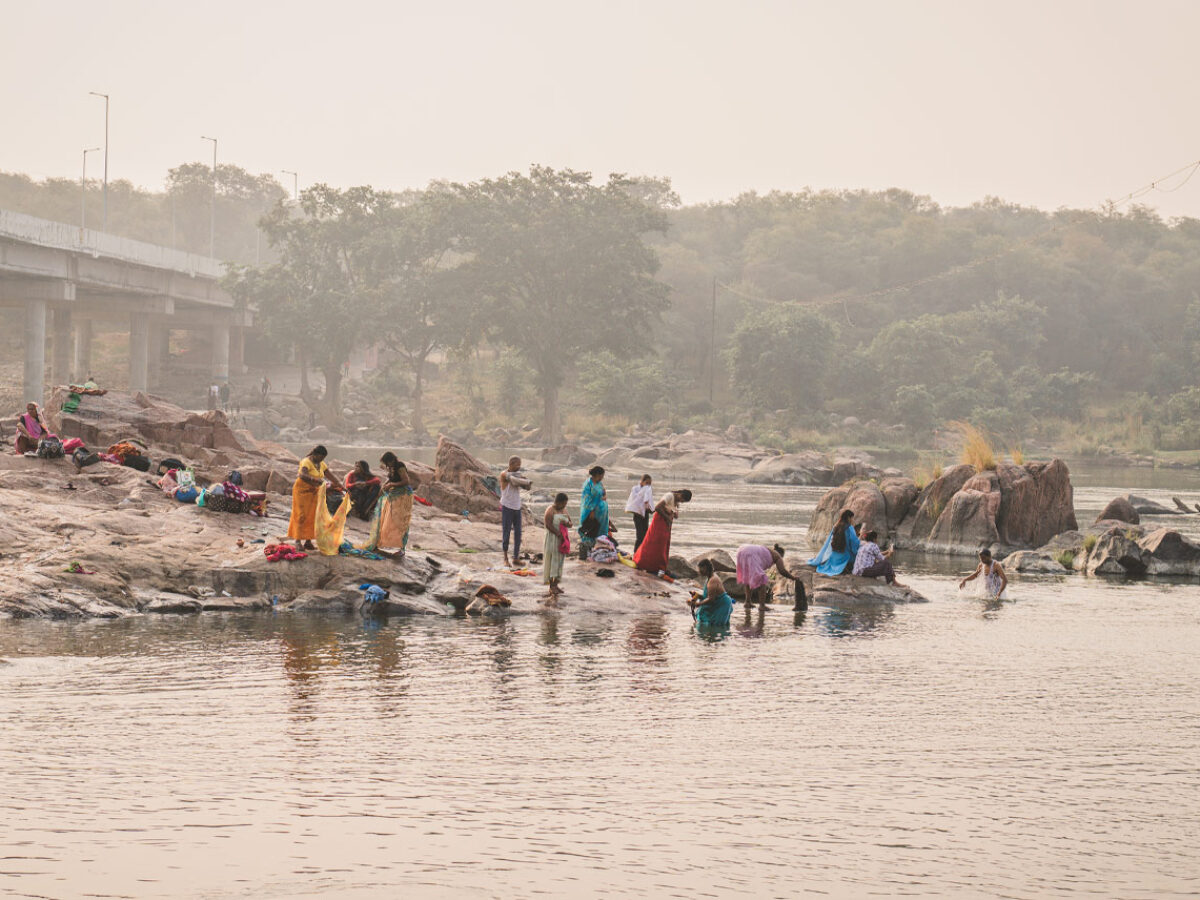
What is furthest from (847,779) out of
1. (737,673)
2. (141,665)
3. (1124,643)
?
(1124,643)

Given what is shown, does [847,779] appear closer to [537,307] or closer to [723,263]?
[537,307]

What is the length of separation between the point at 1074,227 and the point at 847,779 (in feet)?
364

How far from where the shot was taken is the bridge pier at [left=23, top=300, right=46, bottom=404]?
199 ft

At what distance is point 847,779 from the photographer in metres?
10.8

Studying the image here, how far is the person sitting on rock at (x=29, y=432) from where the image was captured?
2477 cm

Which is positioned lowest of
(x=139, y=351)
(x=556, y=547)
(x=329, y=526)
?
(x=556, y=547)

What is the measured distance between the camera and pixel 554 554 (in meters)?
19.6

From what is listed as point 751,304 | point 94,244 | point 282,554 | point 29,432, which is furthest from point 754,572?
point 751,304

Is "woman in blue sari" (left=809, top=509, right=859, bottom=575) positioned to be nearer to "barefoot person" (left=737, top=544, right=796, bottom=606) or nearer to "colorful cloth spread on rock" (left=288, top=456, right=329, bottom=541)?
"barefoot person" (left=737, top=544, right=796, bottom=606)

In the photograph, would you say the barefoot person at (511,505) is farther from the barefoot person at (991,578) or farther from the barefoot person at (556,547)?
the barefoot person at (991,578)

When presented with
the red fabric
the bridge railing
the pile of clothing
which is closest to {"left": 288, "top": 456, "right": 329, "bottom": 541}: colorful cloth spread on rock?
the pile of clothing

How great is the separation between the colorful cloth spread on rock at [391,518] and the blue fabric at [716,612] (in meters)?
4.42

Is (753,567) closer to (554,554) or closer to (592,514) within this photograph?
(592,514)

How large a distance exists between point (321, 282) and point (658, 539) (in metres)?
54.7
